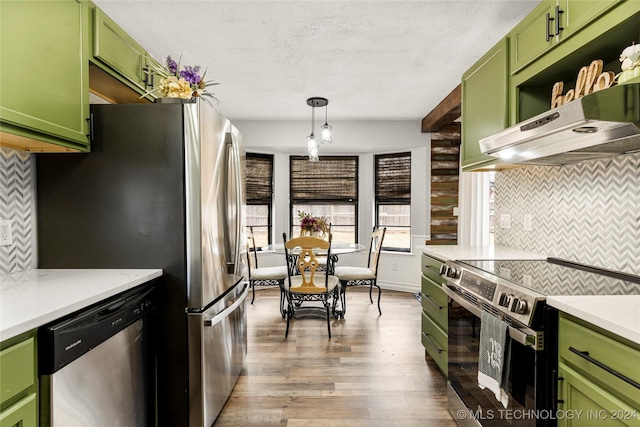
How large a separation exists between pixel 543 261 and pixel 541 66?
1.07m

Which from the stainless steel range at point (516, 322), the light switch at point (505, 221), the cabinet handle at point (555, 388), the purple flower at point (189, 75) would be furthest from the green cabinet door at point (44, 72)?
the light switch at point (505, 221)

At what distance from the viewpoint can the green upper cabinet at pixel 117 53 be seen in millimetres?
1803

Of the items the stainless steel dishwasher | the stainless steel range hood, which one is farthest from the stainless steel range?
the stainless steel dishwasher

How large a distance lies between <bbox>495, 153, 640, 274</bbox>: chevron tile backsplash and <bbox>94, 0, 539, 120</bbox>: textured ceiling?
41.1 inches

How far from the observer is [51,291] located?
137cm

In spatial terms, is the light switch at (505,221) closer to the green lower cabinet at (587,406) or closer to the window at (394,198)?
the green lower cabinet at (587,406)

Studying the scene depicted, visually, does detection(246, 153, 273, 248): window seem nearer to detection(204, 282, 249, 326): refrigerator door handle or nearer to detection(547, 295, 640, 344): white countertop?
detection(204, 282, 249, 326): refrigerator door handle

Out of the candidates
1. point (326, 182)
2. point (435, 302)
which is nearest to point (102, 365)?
point (435, 302)

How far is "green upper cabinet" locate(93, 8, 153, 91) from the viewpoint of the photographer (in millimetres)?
1803

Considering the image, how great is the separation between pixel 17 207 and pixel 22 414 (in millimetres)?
1078

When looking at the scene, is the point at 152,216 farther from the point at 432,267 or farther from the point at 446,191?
the point at 446,191

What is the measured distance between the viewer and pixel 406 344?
3.13 meters

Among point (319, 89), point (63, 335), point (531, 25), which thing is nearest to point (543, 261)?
point (531, 25)

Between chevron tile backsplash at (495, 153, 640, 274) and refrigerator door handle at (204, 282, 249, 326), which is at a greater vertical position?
chevron tile backsplash at (495, 153, 640, 274)
